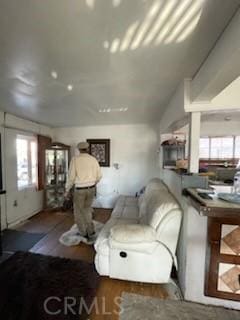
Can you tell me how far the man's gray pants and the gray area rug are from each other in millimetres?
1287

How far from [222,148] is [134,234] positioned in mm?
4067

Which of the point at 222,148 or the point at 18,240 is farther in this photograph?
the point at 222,148

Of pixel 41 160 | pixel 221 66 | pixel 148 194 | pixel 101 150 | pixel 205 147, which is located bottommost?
pixel 148 194

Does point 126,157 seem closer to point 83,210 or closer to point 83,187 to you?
point 83,187

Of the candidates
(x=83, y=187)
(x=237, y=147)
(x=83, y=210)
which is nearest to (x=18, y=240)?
(x=83, y=210)

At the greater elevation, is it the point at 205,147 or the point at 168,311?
the point at 205,147

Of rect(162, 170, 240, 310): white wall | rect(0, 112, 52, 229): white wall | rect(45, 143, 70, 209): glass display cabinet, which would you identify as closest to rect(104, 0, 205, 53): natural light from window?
rect(162, 170, 240, 310): white wall

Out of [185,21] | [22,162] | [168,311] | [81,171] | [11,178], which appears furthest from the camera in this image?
[22,162]

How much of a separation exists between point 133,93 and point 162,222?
5.20 feet

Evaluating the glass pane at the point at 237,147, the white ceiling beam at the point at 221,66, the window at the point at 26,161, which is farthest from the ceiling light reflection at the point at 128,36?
the glass pane at the point at 237,147

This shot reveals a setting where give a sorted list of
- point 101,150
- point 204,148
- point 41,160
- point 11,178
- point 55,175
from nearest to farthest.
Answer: point 11,178 → point 41,160 → point 55,175 → point 101,150 → point 204,148

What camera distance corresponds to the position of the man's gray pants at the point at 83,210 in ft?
8.99

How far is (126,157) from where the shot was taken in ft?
14.4

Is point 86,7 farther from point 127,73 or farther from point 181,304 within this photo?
point 181,304
